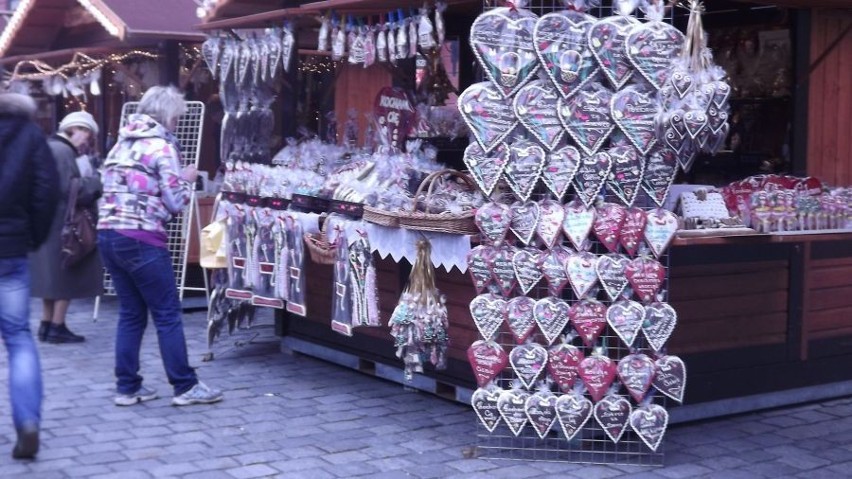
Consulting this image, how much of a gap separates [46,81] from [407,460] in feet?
29.5

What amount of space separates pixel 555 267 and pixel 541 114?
2.38 ft

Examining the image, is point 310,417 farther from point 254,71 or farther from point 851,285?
point 851,285

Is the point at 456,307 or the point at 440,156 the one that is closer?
the point at 456,307

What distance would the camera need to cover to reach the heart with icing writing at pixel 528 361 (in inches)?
202

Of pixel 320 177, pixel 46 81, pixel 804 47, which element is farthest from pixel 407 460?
pixel 46 81

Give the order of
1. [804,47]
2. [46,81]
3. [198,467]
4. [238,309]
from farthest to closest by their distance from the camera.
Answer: [46,81] → [238,309] → [804,47] → [198,467]

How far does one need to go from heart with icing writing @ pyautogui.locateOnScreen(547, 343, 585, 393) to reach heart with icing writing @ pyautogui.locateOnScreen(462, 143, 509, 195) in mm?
827

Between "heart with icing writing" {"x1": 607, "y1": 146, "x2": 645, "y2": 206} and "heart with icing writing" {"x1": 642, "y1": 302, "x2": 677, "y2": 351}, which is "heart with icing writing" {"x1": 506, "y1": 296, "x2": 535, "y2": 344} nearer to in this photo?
"heart with icing writing" {"x1": 642, "y1": 302, "x2": 677, "y2": 351}

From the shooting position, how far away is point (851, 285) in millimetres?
6484

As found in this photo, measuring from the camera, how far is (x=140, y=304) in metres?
6.07

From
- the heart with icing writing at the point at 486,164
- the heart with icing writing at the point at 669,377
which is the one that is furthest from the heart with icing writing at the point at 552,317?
the heart with icing writing at the point at 486,164

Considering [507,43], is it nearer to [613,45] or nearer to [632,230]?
[613,45]

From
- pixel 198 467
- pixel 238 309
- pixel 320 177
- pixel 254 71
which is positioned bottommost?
pixel 198 467

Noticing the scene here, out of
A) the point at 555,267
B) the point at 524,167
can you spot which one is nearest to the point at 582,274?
the point at 555,267
